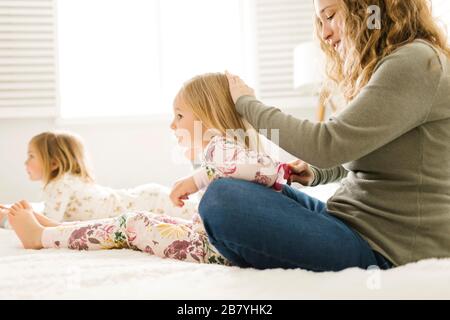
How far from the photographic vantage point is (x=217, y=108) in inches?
46.4

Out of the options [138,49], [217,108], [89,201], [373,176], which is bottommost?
[89,201]

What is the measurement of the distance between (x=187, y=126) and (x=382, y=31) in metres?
0.51

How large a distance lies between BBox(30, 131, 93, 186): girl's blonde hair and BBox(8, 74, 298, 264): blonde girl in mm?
673

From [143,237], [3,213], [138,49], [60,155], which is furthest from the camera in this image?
[138,49]

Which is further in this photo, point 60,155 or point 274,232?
point 60,155

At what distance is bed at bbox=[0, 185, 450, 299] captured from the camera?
685 millimetres

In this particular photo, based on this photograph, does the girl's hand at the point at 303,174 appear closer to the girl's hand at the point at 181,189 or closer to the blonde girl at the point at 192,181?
the blonde girl at the point at 192,181

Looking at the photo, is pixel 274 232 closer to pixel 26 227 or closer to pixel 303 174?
pixel 303 174

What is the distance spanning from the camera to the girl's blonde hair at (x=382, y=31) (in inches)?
36.9

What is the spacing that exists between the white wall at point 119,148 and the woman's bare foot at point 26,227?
1743 millimetres

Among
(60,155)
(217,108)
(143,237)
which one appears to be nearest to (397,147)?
(217,108)

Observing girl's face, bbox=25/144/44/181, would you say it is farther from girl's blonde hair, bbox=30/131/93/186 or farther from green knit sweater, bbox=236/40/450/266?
green knit sweater, bbox=236/40/450/266

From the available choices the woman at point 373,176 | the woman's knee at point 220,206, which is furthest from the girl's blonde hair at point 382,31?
the woman's knee at point 220,206

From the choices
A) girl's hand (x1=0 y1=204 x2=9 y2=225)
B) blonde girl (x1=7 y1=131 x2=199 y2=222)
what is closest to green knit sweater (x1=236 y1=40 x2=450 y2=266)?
blonde girl (x1=7 y1=131 x2=199 y2=222)
